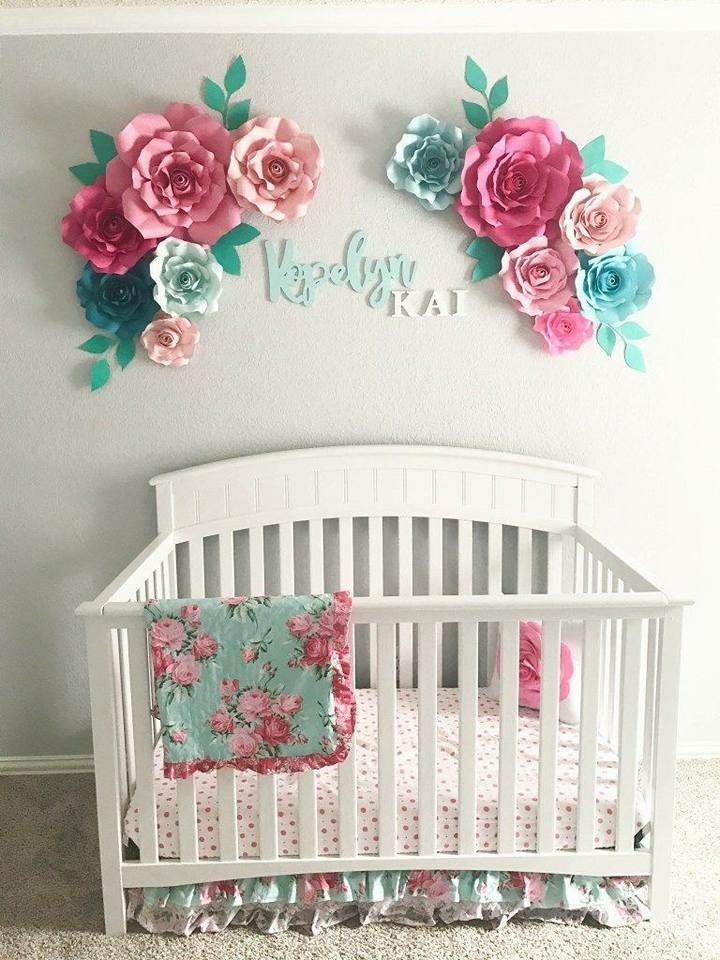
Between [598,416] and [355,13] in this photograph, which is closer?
[355,13]

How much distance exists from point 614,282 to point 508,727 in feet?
4.01

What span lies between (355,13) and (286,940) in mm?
2147

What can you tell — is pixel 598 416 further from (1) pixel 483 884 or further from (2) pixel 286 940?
(2) pixel 286 940

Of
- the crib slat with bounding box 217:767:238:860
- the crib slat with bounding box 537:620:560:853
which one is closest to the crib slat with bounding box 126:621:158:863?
the crib slat with bounding box 217:767:238:860

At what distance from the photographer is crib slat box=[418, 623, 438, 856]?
1.93 meters

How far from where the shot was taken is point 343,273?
8.52 feet

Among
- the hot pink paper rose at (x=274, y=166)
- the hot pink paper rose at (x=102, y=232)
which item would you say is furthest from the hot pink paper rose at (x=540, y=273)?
the hot pink paper rose at (x=102, y=232)

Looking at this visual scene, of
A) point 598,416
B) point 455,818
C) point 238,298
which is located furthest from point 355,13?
point 455,818

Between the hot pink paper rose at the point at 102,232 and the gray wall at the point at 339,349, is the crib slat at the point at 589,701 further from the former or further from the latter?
the hot pink paper rose at the point at 102,232

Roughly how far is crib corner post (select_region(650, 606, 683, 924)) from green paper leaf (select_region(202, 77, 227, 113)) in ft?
5.39

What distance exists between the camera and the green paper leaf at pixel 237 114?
8.25 feet

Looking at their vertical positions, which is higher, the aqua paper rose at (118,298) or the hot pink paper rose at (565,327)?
the aqua paper rose at (118,298)

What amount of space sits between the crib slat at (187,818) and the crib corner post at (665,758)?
92 cm

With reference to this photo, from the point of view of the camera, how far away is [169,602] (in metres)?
1.88
